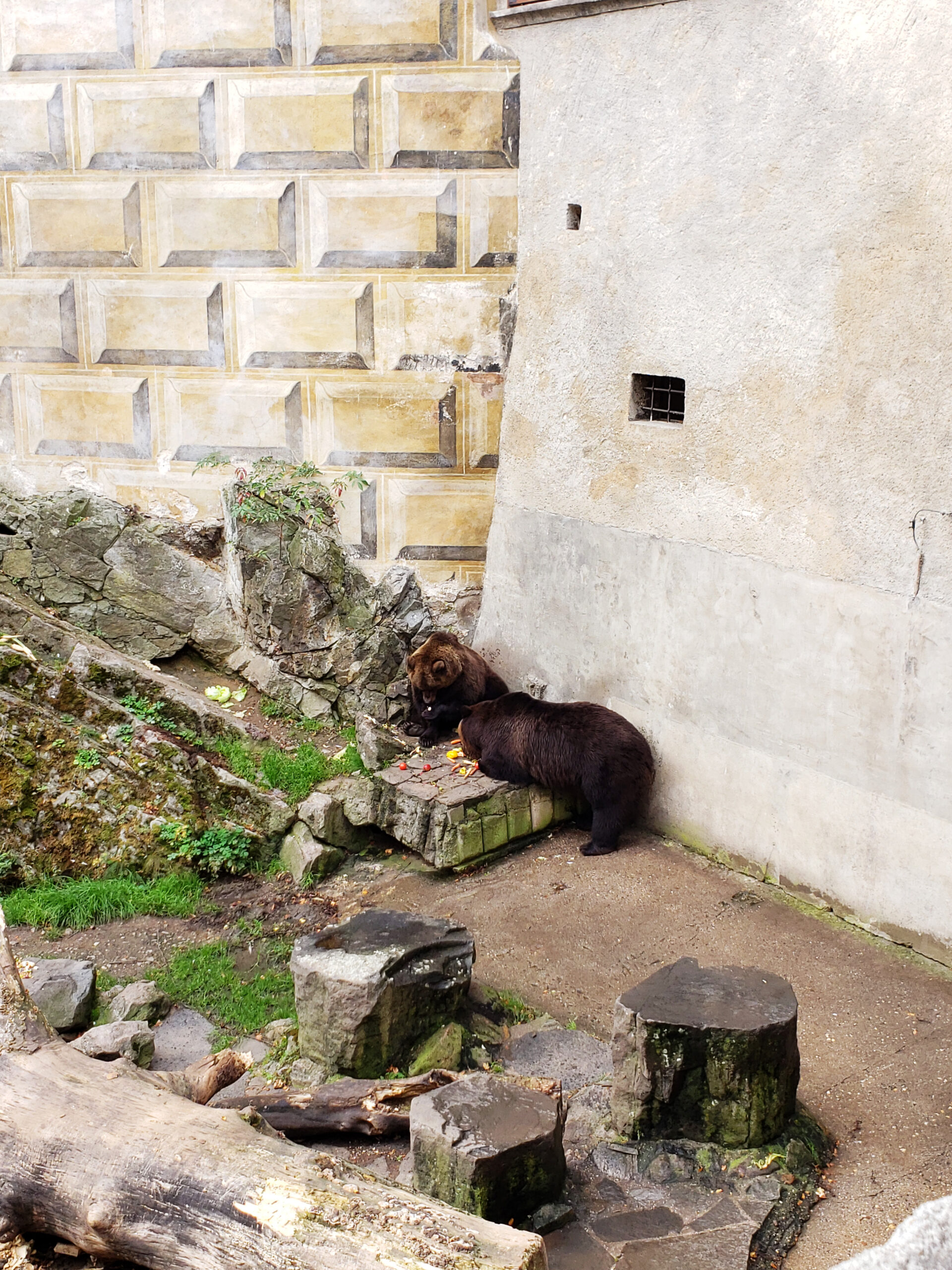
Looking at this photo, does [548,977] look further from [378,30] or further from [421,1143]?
[378,30]

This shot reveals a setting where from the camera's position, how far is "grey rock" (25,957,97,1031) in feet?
19.1

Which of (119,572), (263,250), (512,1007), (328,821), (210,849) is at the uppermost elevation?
(263,250)

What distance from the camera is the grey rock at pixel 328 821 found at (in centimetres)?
786

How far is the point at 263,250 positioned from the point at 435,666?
12.1ft

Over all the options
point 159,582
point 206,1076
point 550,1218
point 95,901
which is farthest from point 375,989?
point 159,582

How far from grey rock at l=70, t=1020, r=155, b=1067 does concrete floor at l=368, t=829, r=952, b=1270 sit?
189 cm

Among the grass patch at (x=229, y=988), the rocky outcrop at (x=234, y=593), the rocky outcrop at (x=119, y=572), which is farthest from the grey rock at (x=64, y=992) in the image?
the rocky outcrop at (x=119, y=572)

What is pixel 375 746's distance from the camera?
8.57 m

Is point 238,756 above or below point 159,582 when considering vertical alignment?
below

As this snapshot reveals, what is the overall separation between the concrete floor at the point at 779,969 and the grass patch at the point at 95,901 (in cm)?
121

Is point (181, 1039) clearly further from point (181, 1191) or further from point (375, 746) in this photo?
point (375, 746)

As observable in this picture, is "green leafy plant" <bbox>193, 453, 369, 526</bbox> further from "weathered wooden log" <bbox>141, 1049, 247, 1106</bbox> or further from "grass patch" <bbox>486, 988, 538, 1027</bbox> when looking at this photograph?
"weathered wooden log" <bbox>141, 1049, 247, 1106</bbox>

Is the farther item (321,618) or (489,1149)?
(321,618)

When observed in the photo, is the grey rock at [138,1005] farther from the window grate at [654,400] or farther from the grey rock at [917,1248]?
the grey rock at [917,1248]
